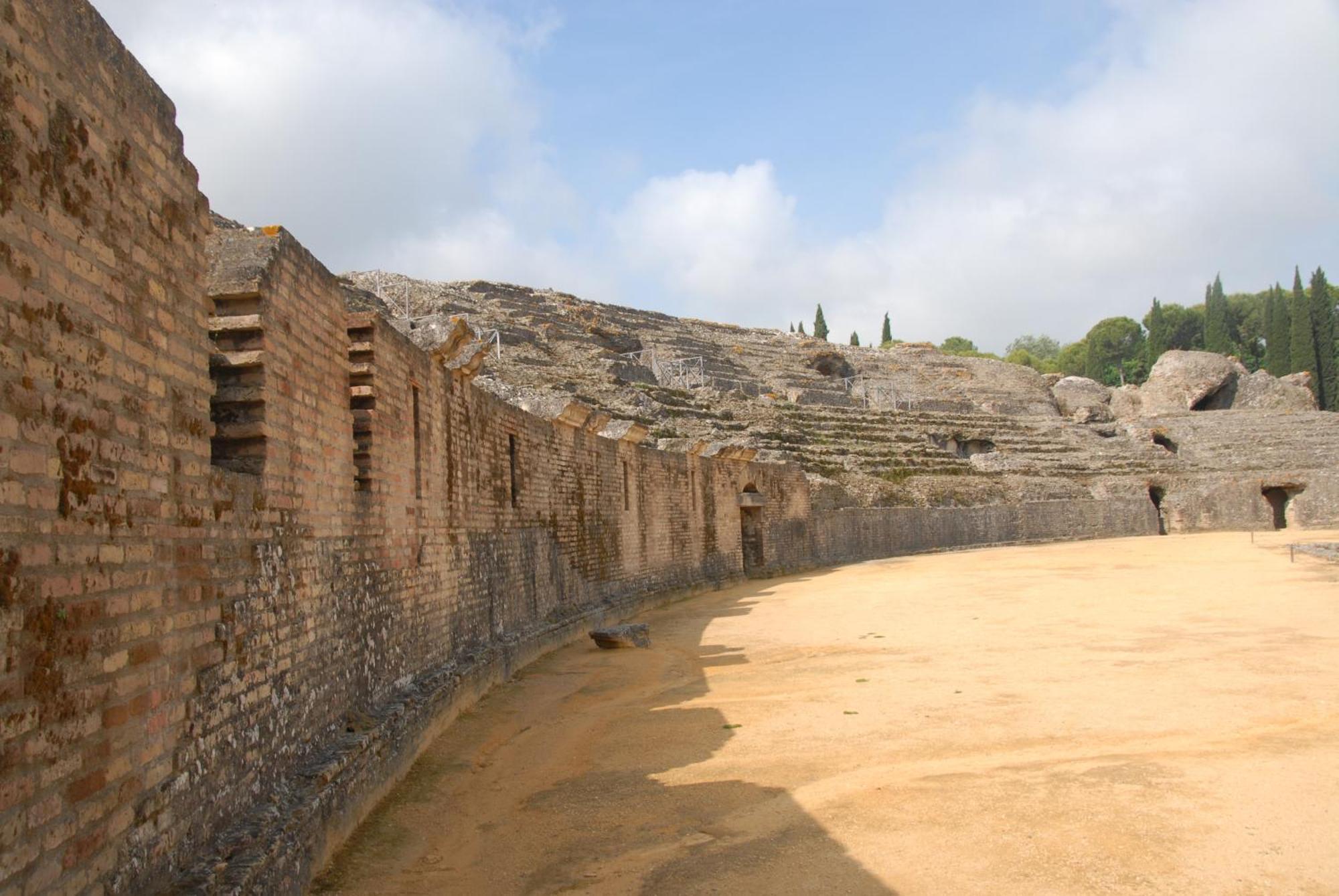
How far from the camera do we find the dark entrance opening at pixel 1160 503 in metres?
37.6

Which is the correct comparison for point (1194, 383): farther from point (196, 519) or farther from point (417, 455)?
point (196, 519)

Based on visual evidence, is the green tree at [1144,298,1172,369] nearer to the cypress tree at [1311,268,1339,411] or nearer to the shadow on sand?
the cypress tree at [1311,268,1339,411]

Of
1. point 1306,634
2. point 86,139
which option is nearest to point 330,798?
point 86,139

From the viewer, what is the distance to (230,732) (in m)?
4.18

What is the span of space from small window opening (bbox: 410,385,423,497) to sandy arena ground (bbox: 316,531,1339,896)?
6.70 ft

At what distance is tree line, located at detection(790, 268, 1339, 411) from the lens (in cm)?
5831

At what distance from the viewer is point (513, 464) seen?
11484mm

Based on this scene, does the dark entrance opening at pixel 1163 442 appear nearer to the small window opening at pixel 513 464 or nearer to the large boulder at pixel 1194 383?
the large boulder at pixel 1194 383

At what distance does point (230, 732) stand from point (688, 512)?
55.1 ft

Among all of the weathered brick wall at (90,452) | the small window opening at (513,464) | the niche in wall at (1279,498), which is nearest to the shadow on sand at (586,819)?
the weathered brick wall at (90,452)

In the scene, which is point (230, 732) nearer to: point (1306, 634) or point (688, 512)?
point (1306, 634)

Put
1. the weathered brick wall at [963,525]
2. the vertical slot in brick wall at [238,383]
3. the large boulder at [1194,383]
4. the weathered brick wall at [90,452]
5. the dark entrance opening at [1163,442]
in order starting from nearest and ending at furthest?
the weathered brick wall at [90,452]
the vertical slot in brick wall at [238,383]
the weathered brick wall at [963,525]
the dark entrance opening at [1163,442]
the large boulder at [1194,383]

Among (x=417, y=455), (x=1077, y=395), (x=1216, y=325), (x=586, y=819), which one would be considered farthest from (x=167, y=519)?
(x=1216, y=325)

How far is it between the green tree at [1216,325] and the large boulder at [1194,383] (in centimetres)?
1075
